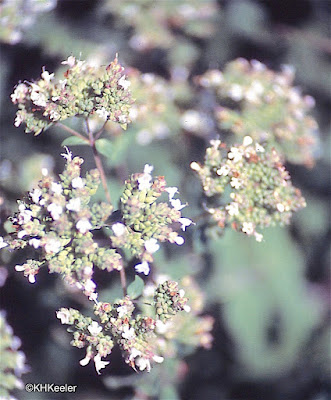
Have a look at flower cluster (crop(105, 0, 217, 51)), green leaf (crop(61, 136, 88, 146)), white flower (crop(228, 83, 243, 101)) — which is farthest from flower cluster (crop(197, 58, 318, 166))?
green leaf (crop(61, 136, 88, 146))

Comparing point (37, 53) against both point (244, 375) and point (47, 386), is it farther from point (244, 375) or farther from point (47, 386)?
point (244, 375)

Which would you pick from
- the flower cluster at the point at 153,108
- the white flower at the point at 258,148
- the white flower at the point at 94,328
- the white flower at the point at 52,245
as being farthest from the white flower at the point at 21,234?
the flower cluster at the point at 153,108

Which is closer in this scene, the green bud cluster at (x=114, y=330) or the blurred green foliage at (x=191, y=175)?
the green bud cluster at (x=114, y=330)

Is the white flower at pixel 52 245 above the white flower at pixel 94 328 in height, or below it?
above

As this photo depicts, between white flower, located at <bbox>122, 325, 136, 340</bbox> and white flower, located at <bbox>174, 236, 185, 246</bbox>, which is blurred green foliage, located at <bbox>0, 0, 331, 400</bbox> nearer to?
white flower, located at <bbox>174, 236, 185, 246</bbox>

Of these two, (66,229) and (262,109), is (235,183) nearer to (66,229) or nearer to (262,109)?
(66,229)

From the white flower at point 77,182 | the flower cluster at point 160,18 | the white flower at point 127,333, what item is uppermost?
the flower cluster at point 160,18

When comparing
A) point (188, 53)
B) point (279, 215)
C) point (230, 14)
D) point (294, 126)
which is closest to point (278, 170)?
point (279, 215)

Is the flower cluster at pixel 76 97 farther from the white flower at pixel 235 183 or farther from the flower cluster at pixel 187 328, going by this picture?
the flower cluster at pixel 187 328
